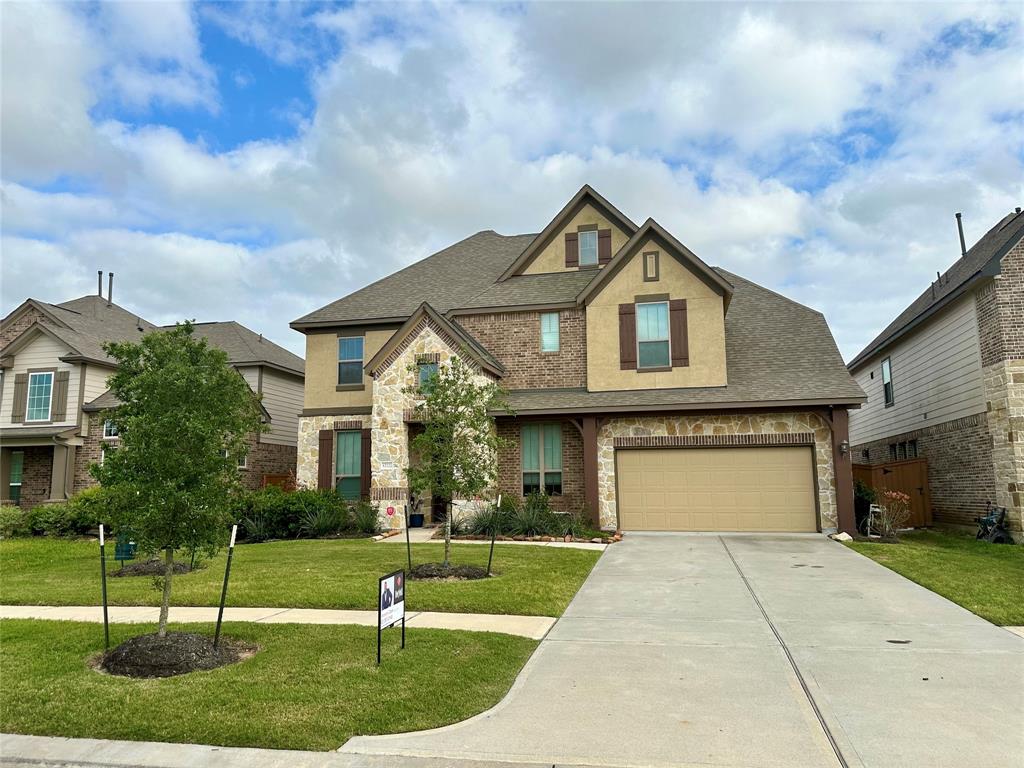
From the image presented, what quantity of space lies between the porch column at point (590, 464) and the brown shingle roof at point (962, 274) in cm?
961

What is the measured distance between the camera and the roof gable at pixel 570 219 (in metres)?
20.7

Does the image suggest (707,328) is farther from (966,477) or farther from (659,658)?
(659,658)

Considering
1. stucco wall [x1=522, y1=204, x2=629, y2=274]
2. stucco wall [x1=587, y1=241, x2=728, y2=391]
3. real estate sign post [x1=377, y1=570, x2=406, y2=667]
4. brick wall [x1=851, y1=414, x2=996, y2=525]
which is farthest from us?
stucco wall [x1=522, y1=204, x2=629, y2=274]

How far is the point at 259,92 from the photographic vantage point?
1253 cm

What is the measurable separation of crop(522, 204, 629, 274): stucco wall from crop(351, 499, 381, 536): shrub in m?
8.70

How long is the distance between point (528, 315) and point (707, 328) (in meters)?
5.02

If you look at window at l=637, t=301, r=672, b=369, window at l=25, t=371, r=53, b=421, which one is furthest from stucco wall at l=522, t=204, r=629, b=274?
window at l=25, t=371, r=53, b=421

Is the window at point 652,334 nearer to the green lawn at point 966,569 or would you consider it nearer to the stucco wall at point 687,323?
the stucco wall at point 687,323

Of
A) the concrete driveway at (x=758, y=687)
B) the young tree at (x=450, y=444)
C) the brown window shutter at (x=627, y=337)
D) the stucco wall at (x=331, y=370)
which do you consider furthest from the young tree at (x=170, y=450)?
the stucco wall at (x=331, y=370)

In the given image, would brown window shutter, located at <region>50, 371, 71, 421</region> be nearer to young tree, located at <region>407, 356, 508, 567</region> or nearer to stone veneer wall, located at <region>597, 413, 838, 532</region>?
young tree, located at <region>407, 356, 508, 567</region>

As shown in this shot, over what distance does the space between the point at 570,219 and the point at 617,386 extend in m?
5.98

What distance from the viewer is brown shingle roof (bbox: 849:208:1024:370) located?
1588 centimetres

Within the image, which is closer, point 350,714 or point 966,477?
point 350,714

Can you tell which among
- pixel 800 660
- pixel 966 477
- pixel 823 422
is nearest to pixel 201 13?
pixel 800 660
